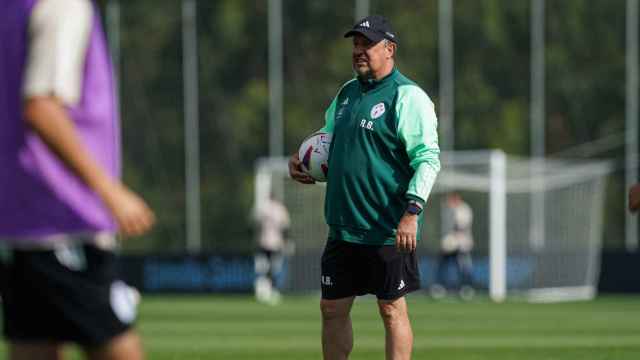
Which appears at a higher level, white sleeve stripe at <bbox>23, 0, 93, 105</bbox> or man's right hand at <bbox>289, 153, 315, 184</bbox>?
white sleeve stripe at <bbox>23, 0, 93, 105</bbox>

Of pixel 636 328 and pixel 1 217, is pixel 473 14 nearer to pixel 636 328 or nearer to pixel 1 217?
pixel 636 328

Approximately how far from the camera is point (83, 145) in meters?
4.83

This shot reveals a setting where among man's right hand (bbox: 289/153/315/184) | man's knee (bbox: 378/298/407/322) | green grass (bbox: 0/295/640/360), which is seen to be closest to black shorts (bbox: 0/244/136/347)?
man's knee (bbox: 378/298/407/322)

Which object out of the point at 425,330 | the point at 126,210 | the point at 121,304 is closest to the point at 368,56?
the point at 121,304

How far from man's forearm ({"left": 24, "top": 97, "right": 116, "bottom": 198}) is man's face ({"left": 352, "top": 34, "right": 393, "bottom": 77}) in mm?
4276

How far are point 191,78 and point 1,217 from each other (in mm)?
34595

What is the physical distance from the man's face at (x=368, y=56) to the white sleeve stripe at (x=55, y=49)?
4.17 metres

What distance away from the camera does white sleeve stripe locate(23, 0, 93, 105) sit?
4777mm

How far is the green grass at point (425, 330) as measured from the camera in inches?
569

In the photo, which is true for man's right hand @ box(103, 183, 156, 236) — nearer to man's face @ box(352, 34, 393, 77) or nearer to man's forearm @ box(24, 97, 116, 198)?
man's forearm @ box(24, 97, 116, 198)

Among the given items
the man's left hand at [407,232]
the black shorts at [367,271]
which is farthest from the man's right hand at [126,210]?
the black shorts at [367,271]

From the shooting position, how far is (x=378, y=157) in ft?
29.0

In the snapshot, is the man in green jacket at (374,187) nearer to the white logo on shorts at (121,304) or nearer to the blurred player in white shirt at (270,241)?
the white logo on shorts at (121,304)

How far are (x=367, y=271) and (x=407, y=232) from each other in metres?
0.46
